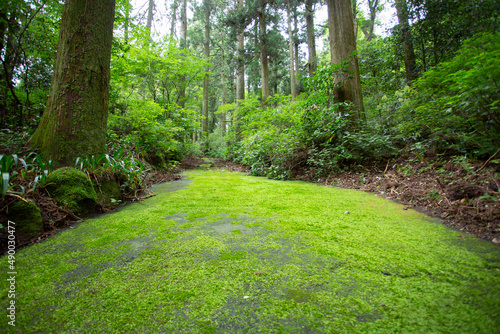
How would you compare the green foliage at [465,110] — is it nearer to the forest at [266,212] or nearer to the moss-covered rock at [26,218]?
the forest at [266,212]

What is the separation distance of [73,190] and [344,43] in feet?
17.9

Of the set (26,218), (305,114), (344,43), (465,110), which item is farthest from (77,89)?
(344,43)

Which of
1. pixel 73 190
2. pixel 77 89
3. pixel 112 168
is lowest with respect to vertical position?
pixel 73 190

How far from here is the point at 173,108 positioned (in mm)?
6734

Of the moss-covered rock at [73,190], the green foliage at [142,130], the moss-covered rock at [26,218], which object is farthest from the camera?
the green foliage at [142,130]

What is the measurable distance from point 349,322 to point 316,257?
0.44m

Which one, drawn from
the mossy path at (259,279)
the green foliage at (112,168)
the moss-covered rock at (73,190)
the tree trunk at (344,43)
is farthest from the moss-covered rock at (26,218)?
the tree trunk at (344,43)

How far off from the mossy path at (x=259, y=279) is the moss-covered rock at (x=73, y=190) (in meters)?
0.31

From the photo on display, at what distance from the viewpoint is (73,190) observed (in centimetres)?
186

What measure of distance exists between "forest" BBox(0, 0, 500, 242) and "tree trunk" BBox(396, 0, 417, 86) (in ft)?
0.10

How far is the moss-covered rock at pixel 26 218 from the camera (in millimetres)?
1344

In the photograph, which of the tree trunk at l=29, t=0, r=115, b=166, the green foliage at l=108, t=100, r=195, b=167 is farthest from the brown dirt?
the green foliage at l=108, t=100, r=195, b=167

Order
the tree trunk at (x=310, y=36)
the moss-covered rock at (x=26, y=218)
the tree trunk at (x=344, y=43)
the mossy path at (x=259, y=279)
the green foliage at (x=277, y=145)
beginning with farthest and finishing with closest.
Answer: the tree trunk at (x=310, y=36), the green foliage at (x=277, y=145), the tree trunk at (x=344, y=43), the moss-covered rock at (x=26, y=218), the mossy path at (x=259, y=279)

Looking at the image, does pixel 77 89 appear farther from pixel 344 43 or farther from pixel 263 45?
pixel 263 45
